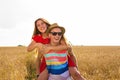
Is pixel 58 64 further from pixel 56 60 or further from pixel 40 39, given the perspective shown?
pixel 40 39

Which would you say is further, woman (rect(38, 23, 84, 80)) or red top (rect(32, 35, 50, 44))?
red top (rect(32, 35, 50, 44))

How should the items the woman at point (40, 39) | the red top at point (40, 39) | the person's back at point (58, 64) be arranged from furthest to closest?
the red top at point (40, 39)
the woman at point (40, 39)
the person's back at point (58, 64)

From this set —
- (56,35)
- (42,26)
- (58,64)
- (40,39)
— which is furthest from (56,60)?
(42,26)

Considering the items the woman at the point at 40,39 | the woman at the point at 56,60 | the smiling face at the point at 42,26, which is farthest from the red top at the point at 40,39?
the woman at the point at 56,60

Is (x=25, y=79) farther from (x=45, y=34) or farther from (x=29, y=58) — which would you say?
(x=45, y=34)

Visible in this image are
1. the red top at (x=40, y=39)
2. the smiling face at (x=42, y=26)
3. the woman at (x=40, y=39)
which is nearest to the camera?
the woman at (x=40, y=39)

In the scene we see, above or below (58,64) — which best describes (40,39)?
above

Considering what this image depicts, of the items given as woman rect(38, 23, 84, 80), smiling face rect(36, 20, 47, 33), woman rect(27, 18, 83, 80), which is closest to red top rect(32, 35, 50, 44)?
woman rect(27, 18, 83, 80)

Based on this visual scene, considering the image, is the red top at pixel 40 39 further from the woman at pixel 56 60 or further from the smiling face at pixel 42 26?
the woman at pixel 56 60

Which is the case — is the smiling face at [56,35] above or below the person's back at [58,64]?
above

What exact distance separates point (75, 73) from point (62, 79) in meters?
0.22

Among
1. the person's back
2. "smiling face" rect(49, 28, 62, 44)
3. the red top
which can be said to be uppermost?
"smiling face" rect(49, 28, 62, 44)

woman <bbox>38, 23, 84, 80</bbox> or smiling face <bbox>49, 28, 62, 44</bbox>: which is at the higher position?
smiling face <bbox>49, 28, 62, 44</bbox>

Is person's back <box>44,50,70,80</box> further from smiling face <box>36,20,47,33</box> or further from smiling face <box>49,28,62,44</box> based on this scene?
smiling face <box>36,20,47,33</box>
